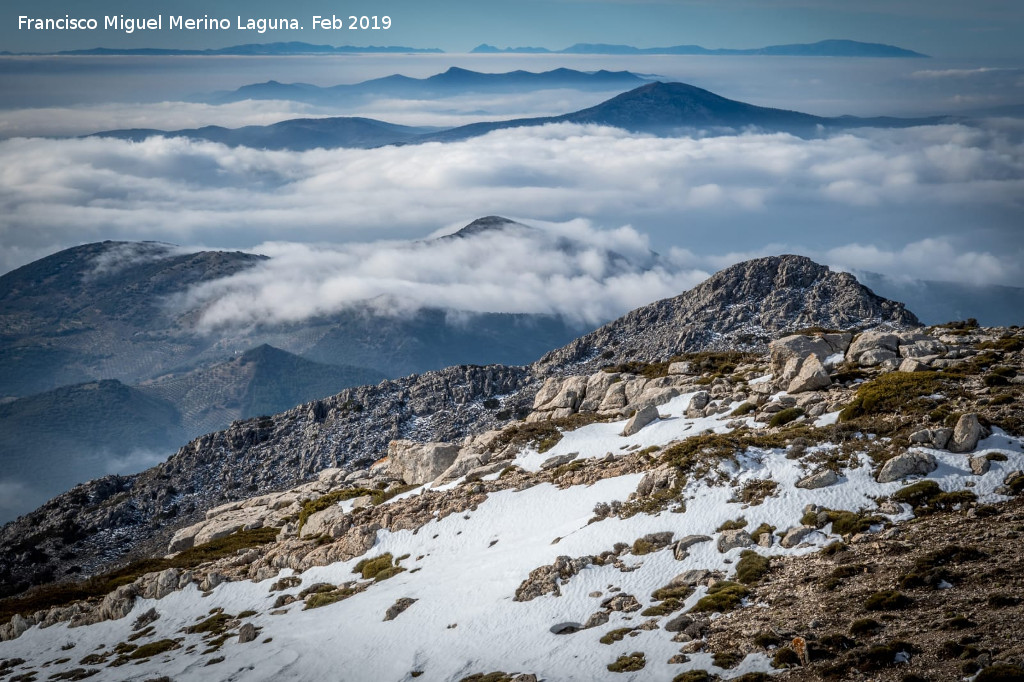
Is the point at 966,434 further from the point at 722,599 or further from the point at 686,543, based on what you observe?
the point at 722,599

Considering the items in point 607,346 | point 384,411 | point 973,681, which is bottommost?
point 384,411

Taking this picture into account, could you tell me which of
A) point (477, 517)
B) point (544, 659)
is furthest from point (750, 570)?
point (477, 517)

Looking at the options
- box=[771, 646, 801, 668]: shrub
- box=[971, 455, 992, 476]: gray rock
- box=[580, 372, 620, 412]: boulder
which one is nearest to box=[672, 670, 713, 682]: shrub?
box=[771, 646, 801, 668]: shrub

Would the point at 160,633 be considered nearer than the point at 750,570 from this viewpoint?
No

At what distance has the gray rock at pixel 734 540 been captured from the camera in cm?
4819

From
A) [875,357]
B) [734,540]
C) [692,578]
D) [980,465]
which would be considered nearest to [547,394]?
[875,357]

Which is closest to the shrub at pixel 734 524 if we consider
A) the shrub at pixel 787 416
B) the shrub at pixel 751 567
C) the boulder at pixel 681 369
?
the shrub at pixel 751 567

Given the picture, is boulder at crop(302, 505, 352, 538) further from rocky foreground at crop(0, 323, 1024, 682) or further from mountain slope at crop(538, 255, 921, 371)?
mountain slope at crop(538, 255, 921, 371)

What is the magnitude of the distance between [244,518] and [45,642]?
45.4 m

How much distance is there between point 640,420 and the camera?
75000 millimetres

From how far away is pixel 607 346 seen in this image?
185 meters

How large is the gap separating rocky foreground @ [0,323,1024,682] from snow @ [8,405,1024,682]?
0.19 meters

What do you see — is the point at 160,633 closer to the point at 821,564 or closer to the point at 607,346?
the point at 821,564

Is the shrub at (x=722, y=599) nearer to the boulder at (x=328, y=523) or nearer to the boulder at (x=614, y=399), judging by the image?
the boulder at (x=328, y=523)
